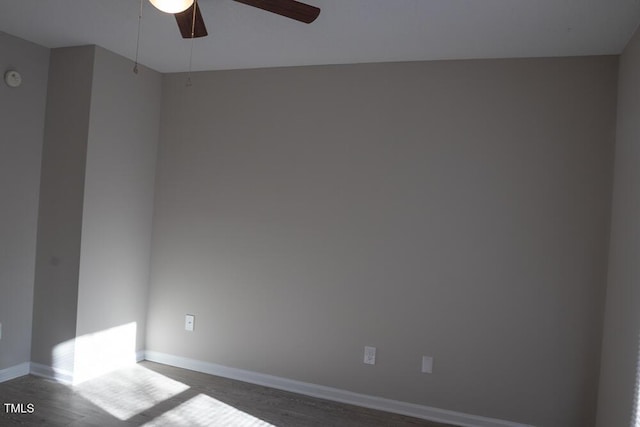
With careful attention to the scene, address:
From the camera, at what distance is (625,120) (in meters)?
2.50

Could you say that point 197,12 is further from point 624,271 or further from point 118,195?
point 624,271

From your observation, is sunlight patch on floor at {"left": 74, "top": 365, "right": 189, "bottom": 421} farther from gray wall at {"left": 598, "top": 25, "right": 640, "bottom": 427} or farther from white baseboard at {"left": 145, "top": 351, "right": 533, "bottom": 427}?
gray wall at {"left": 598, "top": 25, "right": 640, "bottom": 427}

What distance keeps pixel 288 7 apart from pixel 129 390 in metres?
2.66

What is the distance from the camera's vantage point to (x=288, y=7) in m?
1.90

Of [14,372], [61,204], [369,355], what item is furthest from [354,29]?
[14,372]

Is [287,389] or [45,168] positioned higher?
[45,168]

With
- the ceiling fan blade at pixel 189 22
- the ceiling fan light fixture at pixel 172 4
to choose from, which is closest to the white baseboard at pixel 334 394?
the ceiling fan blade at pixel 189 22

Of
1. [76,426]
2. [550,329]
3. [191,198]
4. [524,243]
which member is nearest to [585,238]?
[524,243]

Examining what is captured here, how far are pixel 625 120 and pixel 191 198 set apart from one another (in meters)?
2.94

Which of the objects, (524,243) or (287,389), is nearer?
(524,243)

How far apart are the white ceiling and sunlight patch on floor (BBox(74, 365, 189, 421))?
2.33m

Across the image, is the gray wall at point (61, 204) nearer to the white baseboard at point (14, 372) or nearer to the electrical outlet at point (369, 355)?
the white baseboard at point (14, 372)

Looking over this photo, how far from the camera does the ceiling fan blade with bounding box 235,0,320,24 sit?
187 cm

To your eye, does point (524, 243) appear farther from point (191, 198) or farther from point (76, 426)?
point (76, 426)
